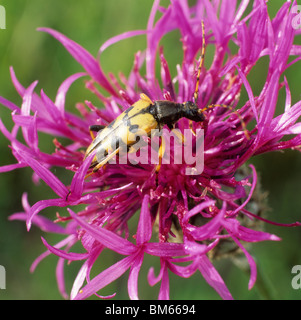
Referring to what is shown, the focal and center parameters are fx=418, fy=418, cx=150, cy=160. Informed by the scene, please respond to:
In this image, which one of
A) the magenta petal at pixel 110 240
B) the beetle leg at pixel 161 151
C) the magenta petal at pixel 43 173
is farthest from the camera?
the beetle leg at pixel 161 151

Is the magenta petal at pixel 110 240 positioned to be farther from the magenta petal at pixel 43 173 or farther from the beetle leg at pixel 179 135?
the beetle leg at pixel 179 135

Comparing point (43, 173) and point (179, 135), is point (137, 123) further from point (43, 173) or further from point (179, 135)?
point (43, 173)

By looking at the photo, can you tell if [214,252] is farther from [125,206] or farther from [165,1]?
[165,1]

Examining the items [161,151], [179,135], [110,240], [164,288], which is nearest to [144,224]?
[110,240]

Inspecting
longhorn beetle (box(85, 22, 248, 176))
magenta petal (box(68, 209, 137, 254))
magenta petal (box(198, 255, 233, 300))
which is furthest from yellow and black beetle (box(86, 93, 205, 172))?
A: magenta petal (box(198, 255, 233, 300))

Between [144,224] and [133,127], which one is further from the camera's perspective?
[133,127]

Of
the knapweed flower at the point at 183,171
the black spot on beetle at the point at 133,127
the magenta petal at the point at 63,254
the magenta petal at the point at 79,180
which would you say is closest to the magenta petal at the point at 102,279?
the knapweed flower at the point at 183,171
